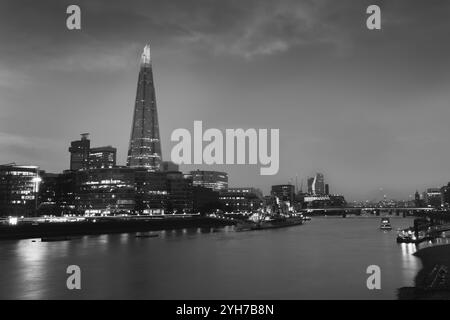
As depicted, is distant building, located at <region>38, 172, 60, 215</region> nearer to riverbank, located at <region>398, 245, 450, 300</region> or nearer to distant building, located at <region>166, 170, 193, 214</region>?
distant building, located at <region>166, 170, 193, 214</region>

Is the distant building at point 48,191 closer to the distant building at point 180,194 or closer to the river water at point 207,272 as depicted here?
the distant building at point 180,194

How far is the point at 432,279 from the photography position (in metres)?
30.4

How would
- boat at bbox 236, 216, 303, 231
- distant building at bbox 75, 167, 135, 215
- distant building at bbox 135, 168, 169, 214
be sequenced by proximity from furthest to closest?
distant building at bbox 135, 168, 169, 214 < distant building at bbox 75, 167, 135, 215 < boat at bbox 236, 216, 303, 231

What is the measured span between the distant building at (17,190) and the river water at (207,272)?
7605 centimetres

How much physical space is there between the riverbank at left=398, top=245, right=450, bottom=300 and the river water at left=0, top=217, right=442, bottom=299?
861 mm

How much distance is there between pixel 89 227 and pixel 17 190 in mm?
49478

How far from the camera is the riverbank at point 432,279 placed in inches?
987

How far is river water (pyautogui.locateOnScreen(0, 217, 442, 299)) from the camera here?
29.1 m

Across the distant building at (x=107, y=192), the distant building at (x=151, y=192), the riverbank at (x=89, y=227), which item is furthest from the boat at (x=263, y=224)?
the distant building at (x=107, y=192)

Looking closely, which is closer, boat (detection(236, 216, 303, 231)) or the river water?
the river water

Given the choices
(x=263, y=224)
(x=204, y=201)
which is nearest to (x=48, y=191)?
(x=204, y=201)

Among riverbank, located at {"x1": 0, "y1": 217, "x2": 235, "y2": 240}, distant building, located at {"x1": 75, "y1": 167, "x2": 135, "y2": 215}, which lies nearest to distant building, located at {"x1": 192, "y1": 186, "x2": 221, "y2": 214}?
distant building, located at {"x1": 75, "y1": 167, "x2": 135, "y2": 215}

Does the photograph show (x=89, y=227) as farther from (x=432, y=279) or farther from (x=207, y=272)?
(x=432, y=279)

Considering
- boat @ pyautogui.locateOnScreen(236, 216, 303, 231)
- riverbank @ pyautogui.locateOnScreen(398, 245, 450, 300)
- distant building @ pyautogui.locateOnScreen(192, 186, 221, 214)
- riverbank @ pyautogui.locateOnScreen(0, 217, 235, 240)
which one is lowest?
boat @ pyautogui.locateOnScreen(236, 216, 303, 231)
